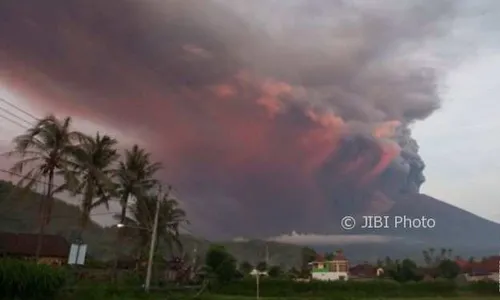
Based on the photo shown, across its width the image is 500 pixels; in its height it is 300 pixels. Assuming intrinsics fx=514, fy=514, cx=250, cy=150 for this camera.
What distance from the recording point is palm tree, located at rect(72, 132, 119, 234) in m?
27.6

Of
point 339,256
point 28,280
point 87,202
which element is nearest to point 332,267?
point 339,256

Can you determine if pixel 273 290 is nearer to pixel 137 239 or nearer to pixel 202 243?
pixel 137 239

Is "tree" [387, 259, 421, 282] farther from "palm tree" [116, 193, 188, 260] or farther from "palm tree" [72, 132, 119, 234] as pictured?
"palm tree" [72, 132, 119, 234]

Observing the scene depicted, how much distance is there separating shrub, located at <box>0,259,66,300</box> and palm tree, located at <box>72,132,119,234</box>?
28.0ft

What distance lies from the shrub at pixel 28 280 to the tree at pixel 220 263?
2163 centimetres

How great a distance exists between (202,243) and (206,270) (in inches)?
439

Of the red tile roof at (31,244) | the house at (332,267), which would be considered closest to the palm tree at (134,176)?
the red tile roof at (31,244)

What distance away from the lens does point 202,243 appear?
5278 cm

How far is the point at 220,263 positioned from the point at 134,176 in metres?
12.4

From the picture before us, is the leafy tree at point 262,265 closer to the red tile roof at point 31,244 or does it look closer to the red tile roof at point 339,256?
the red tile roof at point 339,256

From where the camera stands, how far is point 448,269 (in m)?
45.3

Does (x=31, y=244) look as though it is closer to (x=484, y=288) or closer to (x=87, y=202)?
(x=87, y=202)

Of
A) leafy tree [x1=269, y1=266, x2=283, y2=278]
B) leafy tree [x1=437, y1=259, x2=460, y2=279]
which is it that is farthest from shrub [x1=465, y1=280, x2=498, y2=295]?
leafy tree [x1=269, y1=266, x2=283, y2=278]

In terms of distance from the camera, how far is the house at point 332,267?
49062 millimetres
